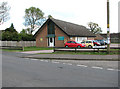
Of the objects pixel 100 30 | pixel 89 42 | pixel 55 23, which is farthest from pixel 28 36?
pixel 100 30

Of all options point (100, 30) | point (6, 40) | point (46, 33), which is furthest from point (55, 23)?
point (100, 30)

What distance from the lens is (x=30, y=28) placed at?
60.7 metres

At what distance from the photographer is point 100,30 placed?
87875mm

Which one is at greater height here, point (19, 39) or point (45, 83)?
point (19, 39)

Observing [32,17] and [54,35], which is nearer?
[54,35]

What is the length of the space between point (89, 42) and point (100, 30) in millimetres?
63107

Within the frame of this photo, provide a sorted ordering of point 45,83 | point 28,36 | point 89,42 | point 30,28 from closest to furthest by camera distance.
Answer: point 45,83 < point 89,42 < point 28,36 < point 30,28

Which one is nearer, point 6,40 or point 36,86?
point 36,86

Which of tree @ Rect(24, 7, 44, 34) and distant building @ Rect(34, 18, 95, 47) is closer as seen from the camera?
distant building @ Rect(34, 18, 95, 47)

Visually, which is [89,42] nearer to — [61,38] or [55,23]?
[61,38]

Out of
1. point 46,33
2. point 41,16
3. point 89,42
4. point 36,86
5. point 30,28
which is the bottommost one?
point 36,86

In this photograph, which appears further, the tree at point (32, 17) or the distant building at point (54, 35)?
the tree at point (32, 17)

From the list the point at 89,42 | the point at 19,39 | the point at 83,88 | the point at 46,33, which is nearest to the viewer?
the point at 83,88

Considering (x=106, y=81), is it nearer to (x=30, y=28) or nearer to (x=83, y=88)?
(x=83, y=88)
